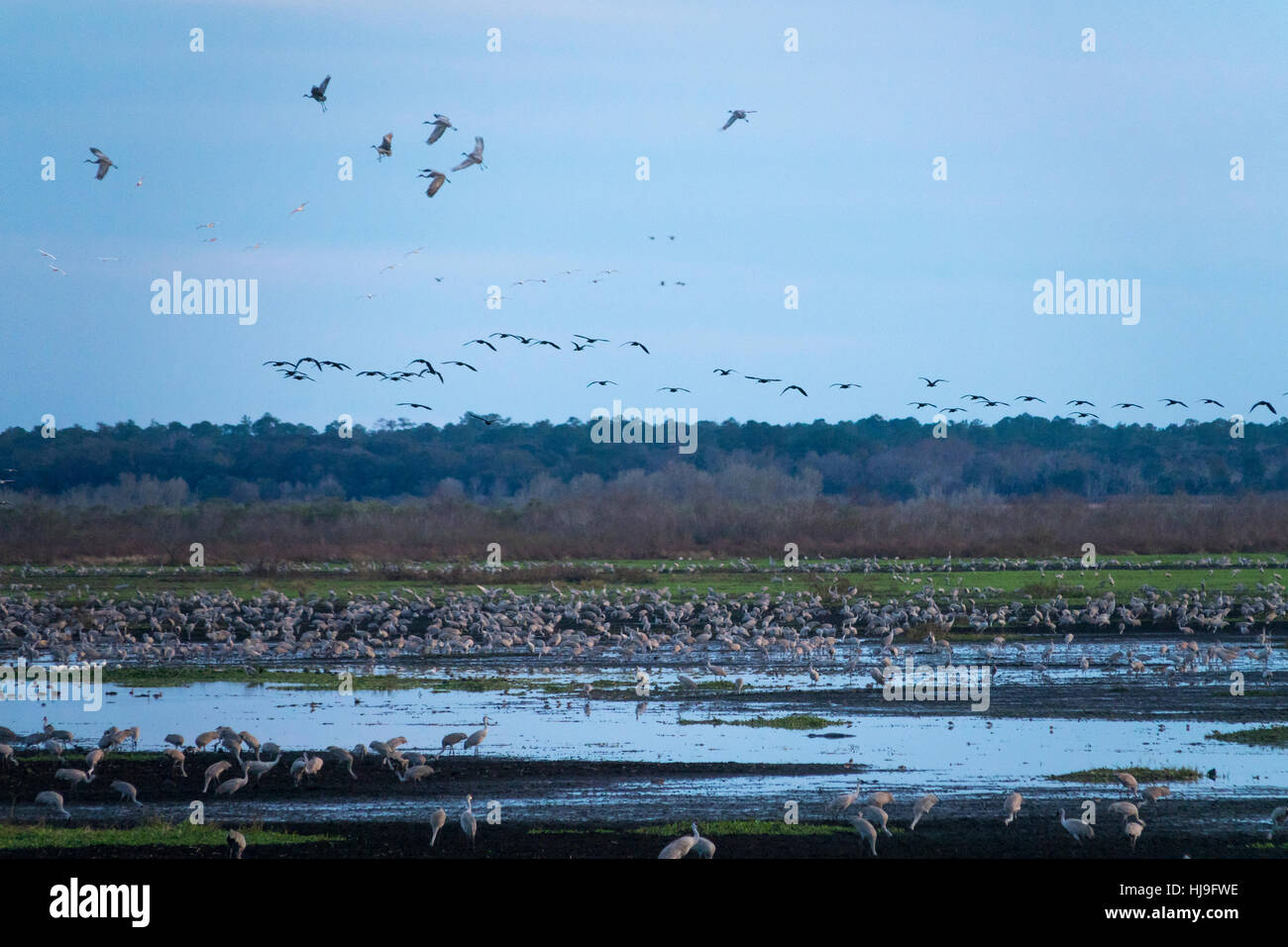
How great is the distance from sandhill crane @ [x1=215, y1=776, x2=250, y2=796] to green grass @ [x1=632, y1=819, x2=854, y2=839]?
4.26 meters

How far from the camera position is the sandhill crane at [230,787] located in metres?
14.1

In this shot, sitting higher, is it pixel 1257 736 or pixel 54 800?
pixel 54 800

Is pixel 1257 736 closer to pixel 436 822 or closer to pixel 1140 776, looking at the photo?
pixel 1140 776

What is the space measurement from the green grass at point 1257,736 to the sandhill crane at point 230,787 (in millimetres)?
10946

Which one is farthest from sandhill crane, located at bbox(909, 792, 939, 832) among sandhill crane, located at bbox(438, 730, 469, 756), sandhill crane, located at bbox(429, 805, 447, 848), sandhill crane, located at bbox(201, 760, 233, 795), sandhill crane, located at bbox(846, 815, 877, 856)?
sandhill crane, located at bbox(201, 760, 233, 795)

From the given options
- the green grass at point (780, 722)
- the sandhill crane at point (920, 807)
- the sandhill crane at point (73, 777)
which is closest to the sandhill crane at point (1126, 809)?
the sandhill crane at point (920, 807)

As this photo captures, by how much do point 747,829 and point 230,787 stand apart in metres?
5.23

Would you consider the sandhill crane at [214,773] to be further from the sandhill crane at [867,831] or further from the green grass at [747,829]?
the sandhill crane at [867,831]

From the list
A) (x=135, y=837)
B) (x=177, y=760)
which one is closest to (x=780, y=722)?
(x=177, y=760)

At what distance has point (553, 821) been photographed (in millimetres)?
12938

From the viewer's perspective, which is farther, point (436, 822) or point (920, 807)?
point (920, 807)

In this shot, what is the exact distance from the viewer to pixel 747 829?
485 inches
